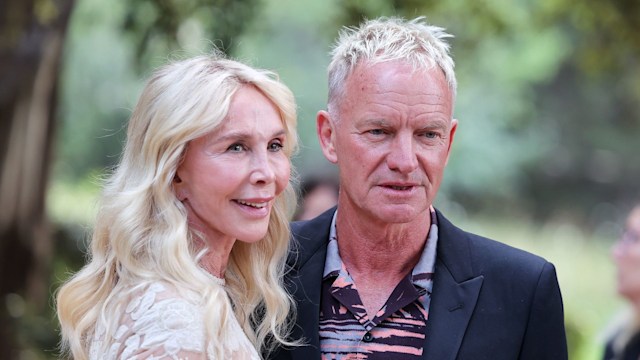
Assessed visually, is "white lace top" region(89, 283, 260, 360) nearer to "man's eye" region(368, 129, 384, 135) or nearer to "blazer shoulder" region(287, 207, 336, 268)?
"blazer shoulder" region(287, 207, 336, 268)

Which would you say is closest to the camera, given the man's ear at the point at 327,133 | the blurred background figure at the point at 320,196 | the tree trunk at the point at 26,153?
the man's ear at the point at 327,133

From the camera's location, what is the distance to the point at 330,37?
8.45 metres

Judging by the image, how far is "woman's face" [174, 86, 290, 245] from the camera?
3066 millimetres

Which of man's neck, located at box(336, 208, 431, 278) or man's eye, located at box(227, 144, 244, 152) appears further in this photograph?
man's neck, located at box(336, 208, 431, 278)

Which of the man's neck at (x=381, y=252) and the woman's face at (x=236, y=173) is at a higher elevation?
the woman's face at (x=236, y=173)

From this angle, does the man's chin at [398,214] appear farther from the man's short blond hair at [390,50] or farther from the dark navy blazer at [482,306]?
the man's short blond hair at [390,50]

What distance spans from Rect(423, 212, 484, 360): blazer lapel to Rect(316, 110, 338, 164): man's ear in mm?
439

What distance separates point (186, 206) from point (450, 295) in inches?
34.8

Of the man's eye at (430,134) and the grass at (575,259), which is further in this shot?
the grass at (575,259)

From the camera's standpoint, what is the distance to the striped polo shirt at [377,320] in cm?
331

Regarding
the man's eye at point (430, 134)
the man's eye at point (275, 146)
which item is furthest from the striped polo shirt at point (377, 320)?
the man's eye at point (275, 146)

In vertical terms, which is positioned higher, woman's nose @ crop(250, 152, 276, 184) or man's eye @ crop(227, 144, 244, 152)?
man's eye @ crop(227, 144, 244, 152)

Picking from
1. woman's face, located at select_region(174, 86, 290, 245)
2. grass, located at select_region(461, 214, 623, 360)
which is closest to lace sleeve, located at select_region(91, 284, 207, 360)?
woman's face, located at select_region(174, 86, 290, 245)

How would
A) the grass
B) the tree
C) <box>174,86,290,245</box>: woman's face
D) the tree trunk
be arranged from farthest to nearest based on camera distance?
1. the grass
2. the tree trunk
3. the tree
4. <box>174,86,290,245</box>: woman's face
